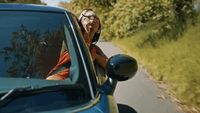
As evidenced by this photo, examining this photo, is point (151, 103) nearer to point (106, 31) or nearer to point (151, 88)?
point (151, 88)

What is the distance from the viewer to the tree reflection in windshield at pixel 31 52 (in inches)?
153

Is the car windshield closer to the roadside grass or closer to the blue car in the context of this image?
the blue car

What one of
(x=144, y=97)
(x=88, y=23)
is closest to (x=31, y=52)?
(x=88, y=23)

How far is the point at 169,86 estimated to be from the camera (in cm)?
1300

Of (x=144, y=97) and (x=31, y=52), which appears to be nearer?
(x=31, y=52)

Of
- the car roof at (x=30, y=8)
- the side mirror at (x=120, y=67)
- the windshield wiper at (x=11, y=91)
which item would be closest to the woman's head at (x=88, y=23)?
the car roof at (x=30, y=8)

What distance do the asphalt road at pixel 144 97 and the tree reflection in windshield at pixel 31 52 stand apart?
19.3 ft

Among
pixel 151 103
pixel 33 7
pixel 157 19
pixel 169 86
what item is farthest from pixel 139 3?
Answer: pixel 33 7

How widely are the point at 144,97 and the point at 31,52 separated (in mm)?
7779

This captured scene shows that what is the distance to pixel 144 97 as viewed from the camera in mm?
11672

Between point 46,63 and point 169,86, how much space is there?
9131 mm

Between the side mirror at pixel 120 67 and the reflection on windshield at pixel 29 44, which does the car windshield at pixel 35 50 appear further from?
the side mirror at pixel 120 67

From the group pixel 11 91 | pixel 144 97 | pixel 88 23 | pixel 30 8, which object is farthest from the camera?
pixel 144 97

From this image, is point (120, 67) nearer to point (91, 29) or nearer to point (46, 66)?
point (46, 66)
